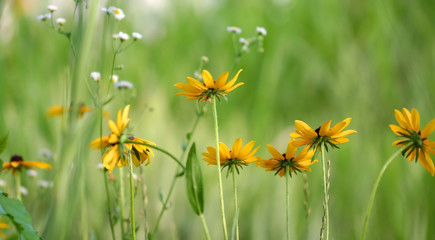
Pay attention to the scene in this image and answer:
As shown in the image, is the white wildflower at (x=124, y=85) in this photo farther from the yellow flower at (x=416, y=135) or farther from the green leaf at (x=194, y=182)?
the yellow flower at (x=416, y=135)

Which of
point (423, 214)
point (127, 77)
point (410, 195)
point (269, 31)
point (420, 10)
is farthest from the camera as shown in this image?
point (269, 31)

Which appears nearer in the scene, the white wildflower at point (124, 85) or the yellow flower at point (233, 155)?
the yellow flower at point (233, 155)

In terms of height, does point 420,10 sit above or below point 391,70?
above

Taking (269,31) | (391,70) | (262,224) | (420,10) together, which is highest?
(269,31)

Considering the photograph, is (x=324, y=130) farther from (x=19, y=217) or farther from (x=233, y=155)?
(x=19, y=217)

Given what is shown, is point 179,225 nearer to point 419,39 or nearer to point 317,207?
point 317,207

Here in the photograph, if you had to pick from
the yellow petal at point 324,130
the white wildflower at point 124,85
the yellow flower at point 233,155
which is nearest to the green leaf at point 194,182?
the yellow flower at point 233,155

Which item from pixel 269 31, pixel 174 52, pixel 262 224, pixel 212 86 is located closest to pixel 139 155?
pixel 212 86
